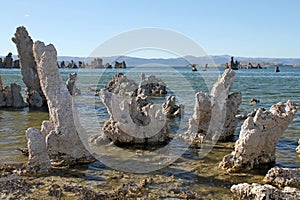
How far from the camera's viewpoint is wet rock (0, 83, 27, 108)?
23.0 meters

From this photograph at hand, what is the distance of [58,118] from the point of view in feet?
34.5

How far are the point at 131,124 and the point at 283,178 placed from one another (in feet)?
18.9

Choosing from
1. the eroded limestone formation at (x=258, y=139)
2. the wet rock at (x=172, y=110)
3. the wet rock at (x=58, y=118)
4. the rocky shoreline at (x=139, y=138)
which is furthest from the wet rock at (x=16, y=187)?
the wet rock at (x=172, y=110)

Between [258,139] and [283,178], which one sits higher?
[258,139]

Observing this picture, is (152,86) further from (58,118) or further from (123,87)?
(58,118)

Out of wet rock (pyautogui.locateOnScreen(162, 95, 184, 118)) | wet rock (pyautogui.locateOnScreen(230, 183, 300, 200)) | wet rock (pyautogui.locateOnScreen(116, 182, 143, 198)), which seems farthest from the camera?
wet rock (pyautogui.locateOnScreen(162, 95, 184, 118))

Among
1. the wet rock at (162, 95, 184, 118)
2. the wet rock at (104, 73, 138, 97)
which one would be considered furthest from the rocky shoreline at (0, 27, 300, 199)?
the wet rock at (104, 73, 138, 97)

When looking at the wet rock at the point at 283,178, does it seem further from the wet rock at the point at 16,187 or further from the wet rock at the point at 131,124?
the wet rock at the point at 16,187

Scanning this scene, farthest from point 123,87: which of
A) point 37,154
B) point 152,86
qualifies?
point 37,154

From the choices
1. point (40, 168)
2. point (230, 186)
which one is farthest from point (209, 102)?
point (40, 168)

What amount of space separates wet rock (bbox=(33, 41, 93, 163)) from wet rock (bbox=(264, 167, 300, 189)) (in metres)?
5.02

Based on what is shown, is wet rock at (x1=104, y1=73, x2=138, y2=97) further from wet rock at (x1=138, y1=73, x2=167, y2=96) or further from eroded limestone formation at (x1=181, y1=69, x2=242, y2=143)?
eroded limestone formation at (x1=181, y1=69, x2=242, y2=143)

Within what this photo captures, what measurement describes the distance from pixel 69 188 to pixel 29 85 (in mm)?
17005

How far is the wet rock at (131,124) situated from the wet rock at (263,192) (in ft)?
17.8
